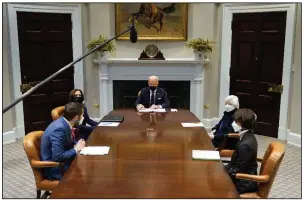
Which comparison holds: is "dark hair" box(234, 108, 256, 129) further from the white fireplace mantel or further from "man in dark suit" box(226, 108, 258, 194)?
the white fireplace mantel

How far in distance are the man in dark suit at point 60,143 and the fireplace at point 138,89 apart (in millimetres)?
3712

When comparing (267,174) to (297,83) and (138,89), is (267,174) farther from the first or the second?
(138,89)

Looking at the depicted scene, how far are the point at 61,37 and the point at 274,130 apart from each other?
4.19m

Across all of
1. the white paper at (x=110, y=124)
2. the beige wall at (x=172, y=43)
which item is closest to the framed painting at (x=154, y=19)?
the beige wall at (x=172, y=43)

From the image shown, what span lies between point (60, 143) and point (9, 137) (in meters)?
3.26

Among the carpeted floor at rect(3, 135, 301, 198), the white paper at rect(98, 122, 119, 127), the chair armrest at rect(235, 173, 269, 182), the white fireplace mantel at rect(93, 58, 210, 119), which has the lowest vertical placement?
the carpeted floor at rect(3, 135, 301, 198)

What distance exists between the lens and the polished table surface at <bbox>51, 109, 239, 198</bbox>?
6.42 ft

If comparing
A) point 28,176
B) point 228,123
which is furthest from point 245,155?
point 28,176

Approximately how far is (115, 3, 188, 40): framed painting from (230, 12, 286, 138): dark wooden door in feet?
3.34

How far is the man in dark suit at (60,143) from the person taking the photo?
2639 mm

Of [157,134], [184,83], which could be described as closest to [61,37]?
[184,83]

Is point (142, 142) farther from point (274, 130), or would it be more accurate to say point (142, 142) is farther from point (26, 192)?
point (274, 130)

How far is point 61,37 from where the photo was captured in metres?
6.01

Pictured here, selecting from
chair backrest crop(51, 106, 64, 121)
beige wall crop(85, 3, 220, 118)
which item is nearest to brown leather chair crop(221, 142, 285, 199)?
chair backrest crop(51, 106, 64, 121)
